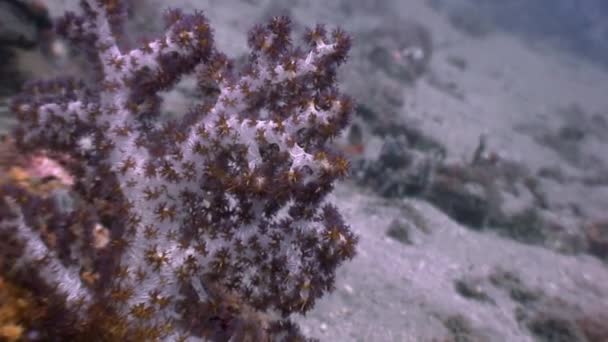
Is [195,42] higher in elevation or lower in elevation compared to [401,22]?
lower

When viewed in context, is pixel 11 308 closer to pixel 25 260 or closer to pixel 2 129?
pixel 25 260

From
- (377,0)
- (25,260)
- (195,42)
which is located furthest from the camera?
(377,0)

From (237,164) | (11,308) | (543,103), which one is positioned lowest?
(11,308)

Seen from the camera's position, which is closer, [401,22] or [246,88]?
[246,88]

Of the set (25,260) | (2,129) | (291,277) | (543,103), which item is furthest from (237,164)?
(543,103)

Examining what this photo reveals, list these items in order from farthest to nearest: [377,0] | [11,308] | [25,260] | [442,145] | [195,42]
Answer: [377,0] < [442,145] < [195,42] < [25,260] < [11,308]

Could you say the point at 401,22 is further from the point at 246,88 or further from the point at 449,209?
the point at 246,88

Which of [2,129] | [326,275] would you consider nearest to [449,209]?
[326,275]
